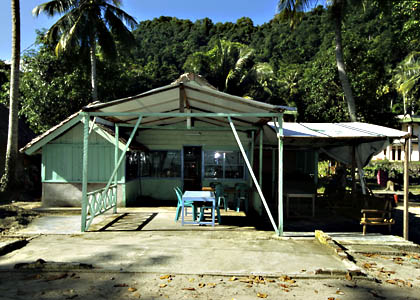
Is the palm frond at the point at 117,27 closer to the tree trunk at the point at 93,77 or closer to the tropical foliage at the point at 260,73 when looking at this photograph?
the tropical foliage at the point at 260,73

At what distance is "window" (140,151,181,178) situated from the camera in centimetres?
1320

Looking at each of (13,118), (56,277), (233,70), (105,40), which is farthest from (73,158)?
(233,70)

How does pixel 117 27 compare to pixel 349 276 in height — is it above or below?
above

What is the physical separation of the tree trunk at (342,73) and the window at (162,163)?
26.5ft

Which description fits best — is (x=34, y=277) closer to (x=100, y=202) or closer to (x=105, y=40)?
(x=100, y=202)

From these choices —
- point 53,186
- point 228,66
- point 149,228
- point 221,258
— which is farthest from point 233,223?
point 228,66

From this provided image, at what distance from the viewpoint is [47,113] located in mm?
18766

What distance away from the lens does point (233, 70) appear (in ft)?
91.9

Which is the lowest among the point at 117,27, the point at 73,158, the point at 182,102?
the point at 73,158

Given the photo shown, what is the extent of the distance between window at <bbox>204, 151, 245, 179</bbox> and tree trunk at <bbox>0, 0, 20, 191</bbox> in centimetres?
777

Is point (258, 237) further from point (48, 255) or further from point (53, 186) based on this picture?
point (53, 186)

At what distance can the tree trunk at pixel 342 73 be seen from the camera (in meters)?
15.1

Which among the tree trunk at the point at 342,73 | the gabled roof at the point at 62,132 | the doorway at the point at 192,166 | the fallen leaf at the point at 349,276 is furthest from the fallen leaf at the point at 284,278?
the tree trunk at the point at 342,73

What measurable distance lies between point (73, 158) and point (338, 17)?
44.3ft
